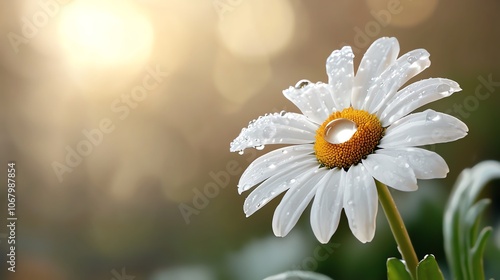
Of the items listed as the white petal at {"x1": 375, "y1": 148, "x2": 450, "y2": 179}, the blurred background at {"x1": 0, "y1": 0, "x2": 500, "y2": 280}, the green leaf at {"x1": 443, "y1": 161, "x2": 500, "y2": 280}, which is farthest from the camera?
the blurred background at {"x1": 0, "y1": 0, "x2": 500, "y2": 280}

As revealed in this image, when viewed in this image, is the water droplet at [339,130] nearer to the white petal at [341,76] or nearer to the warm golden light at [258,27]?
the white petal at [341,76]

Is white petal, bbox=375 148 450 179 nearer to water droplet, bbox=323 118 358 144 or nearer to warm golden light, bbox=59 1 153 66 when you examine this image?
water droplet, bbox=323 118 358 144

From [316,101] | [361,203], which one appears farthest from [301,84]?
[361,203]

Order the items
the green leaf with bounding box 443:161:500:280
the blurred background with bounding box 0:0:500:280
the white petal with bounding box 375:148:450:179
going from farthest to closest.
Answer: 1. the blurred background with bounding box 0:0:500:280
2. the green leaf with bounding box 443:161:500:280
3. the white petal with bounding box 375:148:450:179

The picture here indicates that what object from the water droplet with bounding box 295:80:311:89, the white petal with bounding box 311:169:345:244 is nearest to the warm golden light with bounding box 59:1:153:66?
the water droplet with bounding box 295:80:311:89

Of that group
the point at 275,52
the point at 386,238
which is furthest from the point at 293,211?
the point at 275,52

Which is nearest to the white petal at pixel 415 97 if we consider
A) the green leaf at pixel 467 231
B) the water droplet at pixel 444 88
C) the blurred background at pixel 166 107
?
the water droplet at pixel 444 88

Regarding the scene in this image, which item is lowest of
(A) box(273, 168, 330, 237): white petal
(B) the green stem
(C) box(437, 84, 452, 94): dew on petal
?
(B) the green stem
